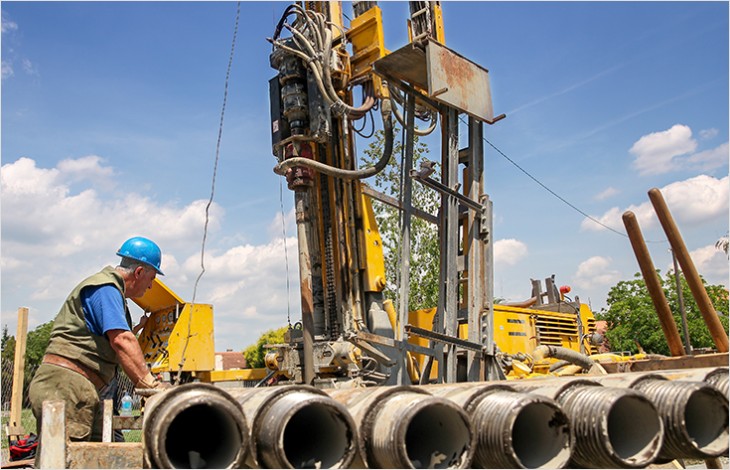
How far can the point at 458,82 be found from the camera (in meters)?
7.11

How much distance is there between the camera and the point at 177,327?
371 inches

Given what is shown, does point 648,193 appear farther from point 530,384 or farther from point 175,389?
point 175,389

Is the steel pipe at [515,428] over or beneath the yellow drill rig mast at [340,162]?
beneath

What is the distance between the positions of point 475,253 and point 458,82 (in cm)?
178

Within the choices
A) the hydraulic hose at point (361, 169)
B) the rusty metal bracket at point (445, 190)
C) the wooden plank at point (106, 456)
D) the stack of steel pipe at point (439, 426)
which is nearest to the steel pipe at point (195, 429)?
the stack of steel pipe at point (439, 426)

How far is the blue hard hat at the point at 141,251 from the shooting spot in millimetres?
4762

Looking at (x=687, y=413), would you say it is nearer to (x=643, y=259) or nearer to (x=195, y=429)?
(x=643, y=259)

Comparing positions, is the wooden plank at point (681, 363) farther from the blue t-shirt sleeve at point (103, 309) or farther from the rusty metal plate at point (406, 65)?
the blue t-shirt sleeve at point (103, 309)

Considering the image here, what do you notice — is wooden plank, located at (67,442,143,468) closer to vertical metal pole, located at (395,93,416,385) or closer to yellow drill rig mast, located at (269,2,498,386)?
vertical metal pole, located at (395,93,416,385)

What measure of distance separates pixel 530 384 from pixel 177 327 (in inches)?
265

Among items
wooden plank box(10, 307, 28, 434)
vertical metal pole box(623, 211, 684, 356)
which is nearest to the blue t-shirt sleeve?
wooden plank box(10, 307, 28, 434)

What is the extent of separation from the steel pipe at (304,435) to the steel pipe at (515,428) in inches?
23.3

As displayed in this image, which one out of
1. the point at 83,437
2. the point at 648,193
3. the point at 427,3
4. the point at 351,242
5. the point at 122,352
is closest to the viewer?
the point at 122,352

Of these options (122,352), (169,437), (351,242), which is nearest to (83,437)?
(122,352)
